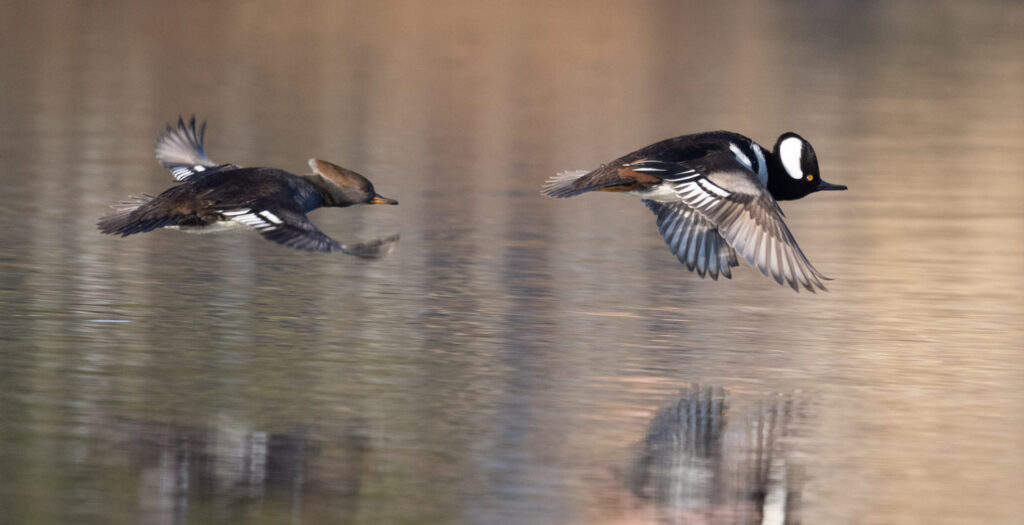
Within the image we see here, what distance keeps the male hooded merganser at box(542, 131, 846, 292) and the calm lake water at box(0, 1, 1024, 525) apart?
474 millimetres

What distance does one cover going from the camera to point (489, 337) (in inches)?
410

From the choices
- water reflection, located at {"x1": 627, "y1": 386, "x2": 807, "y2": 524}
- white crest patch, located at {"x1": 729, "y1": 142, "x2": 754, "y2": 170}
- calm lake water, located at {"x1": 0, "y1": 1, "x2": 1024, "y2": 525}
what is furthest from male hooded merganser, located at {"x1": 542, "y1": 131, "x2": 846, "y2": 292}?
water reflection, located at {"x1": 627, "y1": 386, "x2": 807, "y2": 524}

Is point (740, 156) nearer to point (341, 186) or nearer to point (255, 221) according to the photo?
point (341, 186)

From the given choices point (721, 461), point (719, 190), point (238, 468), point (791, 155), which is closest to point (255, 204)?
point (238, 468)

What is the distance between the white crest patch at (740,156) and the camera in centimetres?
1099

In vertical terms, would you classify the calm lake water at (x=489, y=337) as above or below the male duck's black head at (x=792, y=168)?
below

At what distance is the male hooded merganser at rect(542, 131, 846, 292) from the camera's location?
1012 centimetres

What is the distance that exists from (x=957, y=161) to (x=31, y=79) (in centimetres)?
1187

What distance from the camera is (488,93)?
26188mm

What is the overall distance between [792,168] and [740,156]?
0.66 metres

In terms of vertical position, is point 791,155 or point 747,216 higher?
point 791,155

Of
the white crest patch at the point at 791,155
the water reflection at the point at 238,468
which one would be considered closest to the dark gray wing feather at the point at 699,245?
the white crest patch at the point at 791,155

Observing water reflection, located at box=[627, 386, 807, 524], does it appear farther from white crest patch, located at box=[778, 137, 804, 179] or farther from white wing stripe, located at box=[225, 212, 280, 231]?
white crest patch, located at box=[778, 137, 804, 179]

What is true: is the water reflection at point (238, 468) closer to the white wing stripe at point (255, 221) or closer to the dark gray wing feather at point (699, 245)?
the white wing stripe at point (255, 221)
